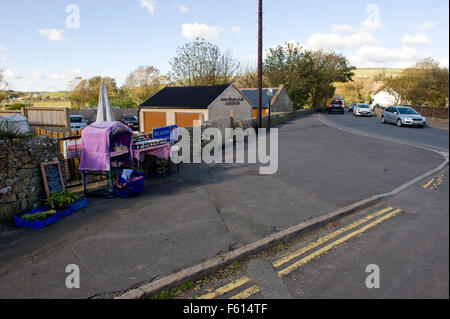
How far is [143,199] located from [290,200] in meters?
3.78

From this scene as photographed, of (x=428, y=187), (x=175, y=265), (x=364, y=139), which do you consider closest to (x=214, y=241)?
(x=175, y=265)

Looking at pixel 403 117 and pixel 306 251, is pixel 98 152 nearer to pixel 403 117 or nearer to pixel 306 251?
pixel 306 251

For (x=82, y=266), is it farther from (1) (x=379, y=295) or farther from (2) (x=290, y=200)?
(2) (x=290, y=200)

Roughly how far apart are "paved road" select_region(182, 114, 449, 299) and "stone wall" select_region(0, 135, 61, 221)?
16.1 feet

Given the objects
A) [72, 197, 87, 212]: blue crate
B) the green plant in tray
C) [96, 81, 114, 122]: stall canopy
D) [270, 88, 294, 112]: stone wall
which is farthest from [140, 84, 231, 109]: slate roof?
the green plant in tray

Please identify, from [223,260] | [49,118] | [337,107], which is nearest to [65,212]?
[223,260]

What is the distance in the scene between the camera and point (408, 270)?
4391 mm

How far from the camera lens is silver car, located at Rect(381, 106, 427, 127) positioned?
2339 cm

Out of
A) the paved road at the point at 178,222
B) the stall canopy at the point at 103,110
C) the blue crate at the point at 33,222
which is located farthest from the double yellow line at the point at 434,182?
the stall canopy at the point at 103,110

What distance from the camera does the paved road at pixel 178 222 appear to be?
4629 millimetres

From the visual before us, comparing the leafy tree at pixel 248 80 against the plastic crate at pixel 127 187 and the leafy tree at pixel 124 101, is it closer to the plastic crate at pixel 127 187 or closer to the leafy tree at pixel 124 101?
the leafy tree at pixel 124 101

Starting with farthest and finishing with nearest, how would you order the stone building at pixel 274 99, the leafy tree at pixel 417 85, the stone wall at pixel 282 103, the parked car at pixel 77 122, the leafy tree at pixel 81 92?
the leafy tree at pixel 81 92 → the stone wall at pixel 282 103 → the stone building at pixel 274 99 → the leafy tree at pixel 417 85 → the parked car at pixel 77 122

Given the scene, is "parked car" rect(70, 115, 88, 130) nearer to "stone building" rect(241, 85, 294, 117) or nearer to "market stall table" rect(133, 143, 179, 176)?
"market stall table" rect(133, 143, 179, 176)

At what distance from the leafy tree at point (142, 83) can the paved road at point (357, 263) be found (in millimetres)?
52563
